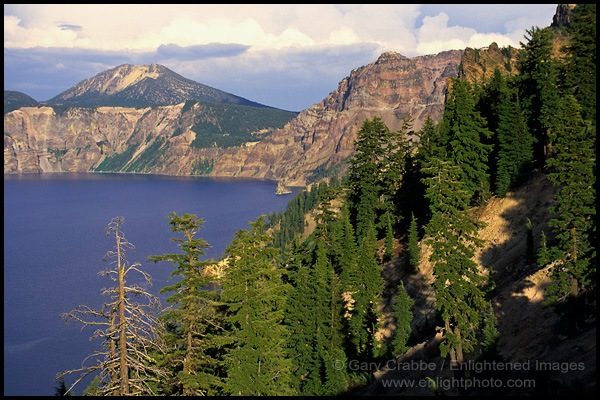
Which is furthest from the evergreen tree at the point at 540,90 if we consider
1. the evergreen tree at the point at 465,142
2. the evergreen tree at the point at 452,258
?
the evergreen tree at the point at 452,258

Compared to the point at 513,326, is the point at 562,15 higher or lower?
higher

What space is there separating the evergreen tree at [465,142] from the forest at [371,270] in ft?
0.81

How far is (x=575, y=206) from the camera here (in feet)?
101

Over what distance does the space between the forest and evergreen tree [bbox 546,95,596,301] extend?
0.09 metres

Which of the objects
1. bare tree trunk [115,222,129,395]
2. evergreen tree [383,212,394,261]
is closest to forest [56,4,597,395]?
bare tree trunk [115,222,129,395]

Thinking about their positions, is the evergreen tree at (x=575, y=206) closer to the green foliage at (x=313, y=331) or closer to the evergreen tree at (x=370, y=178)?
the green foliage at (x=313, y=331)

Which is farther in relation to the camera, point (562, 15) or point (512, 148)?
point (562, 15)

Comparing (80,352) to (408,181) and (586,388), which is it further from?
(586,388)

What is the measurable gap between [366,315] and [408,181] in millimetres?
27450

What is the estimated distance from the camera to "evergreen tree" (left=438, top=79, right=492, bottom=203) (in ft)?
188

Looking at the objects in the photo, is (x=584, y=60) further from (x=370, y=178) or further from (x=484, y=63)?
(x=484, y=63)

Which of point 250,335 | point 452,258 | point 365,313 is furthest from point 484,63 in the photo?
point 250,335

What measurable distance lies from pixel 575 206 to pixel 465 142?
2736 centimetres

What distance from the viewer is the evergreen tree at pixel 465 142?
2255 inches
